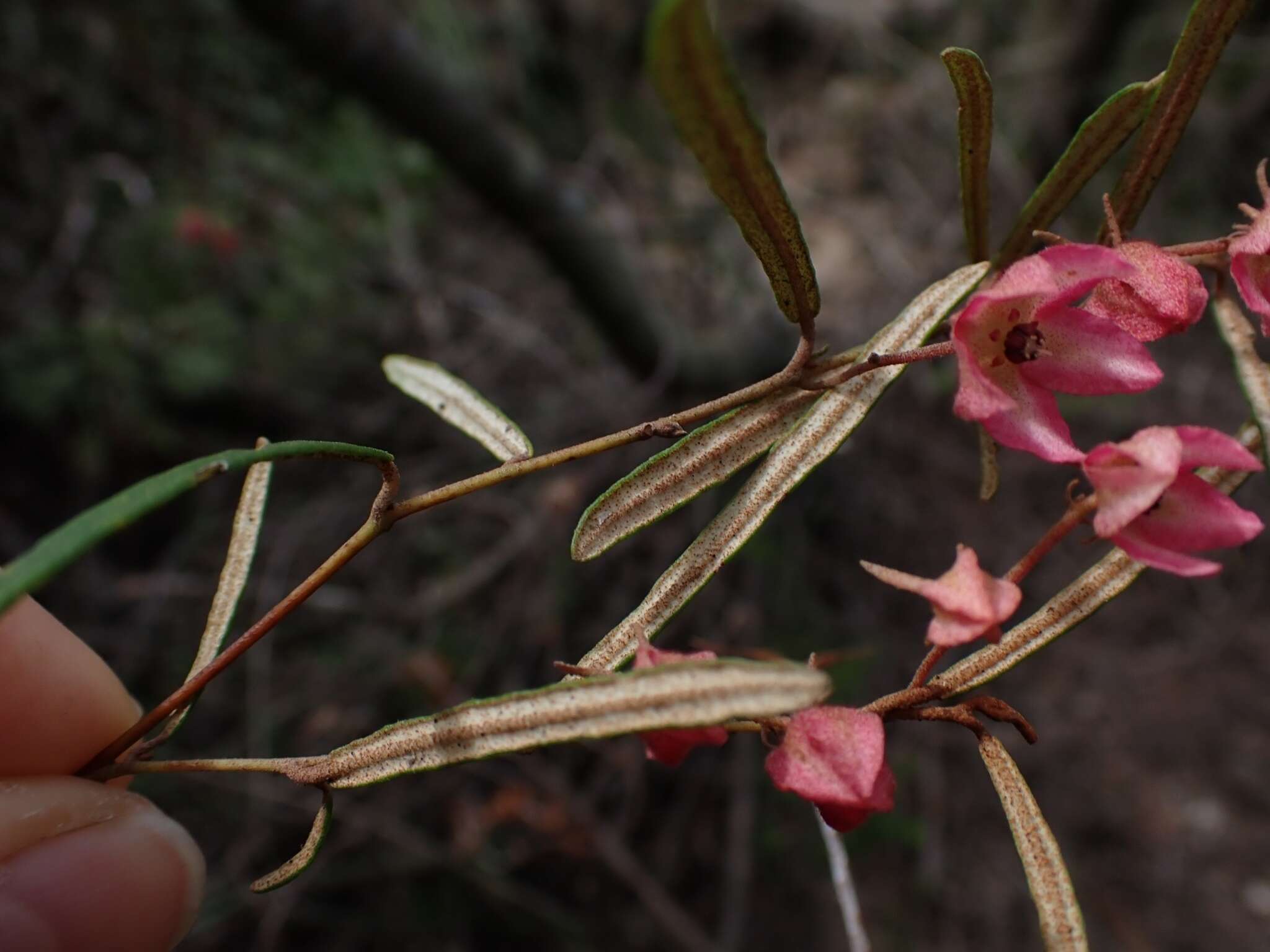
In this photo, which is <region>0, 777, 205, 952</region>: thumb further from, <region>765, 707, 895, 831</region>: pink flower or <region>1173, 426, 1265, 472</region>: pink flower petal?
<region>1173, 426, 1265, 472</region>: pink flower petal

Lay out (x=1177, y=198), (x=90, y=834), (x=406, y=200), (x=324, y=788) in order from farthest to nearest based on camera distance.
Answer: (x=1177, y=198) < (x=406, y=200) < (x=90, y=834) < (x=324, y=788)

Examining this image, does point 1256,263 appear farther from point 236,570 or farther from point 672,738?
point 236,570

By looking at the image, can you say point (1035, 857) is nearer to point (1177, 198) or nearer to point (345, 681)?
point (345, 681)

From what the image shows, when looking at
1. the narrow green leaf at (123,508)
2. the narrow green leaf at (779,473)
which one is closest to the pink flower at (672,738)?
the narrow green leaf at (779,473)

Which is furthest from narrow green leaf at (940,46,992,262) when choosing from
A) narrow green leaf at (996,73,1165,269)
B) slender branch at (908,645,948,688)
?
slender branch at (908,645,948,688)

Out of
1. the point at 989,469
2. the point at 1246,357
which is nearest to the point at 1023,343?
the point at 989,469

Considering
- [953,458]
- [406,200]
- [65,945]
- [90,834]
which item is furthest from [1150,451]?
[406,200]
